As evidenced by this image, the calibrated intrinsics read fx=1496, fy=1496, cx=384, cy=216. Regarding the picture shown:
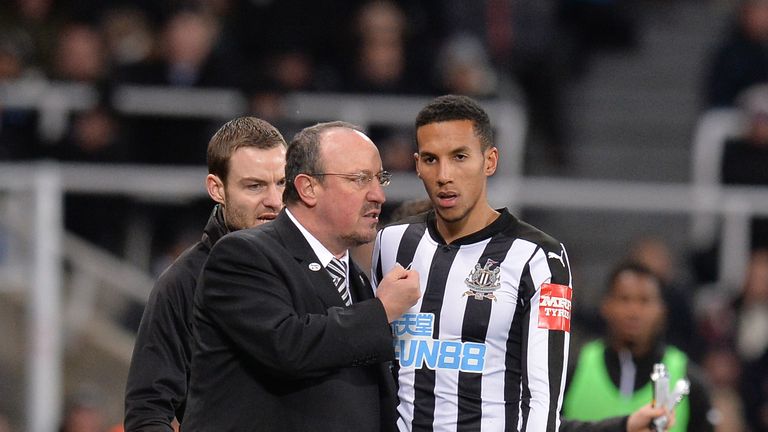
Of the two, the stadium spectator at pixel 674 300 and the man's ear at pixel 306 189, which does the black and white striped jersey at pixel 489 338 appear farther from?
the stadium spectator at pixel 674 300

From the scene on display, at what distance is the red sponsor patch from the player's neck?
315 mm

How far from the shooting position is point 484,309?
14.7 feet

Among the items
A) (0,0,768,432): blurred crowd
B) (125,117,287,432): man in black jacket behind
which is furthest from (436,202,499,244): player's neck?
(0,0,768,432): blurred crowd

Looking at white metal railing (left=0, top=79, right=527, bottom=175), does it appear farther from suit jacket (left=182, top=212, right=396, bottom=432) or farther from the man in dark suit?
suit jacket (left=182, top=212, right=396, bottom=432)

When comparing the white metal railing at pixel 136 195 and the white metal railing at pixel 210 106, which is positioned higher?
the white metal railing at pixel 210 106

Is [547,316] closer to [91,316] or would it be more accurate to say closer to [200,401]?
[200,401]

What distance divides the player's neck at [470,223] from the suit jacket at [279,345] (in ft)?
1.40

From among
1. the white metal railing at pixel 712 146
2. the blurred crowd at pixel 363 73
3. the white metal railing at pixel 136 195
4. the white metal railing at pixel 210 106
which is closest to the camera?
the white metal railing at pixel 136 195

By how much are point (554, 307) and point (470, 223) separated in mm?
399

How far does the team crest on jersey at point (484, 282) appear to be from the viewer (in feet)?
14.8

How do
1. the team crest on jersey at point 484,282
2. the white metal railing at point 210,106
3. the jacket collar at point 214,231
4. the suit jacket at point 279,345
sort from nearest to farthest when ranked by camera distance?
the suit jacket at point 279,345
the team crest on jersey at point 484,282
the jacket collar at point 214,231
the white metal railing at point 210,106

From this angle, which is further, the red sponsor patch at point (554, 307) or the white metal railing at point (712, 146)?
the white metal railing at point (712, 146)

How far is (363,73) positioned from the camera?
11141 mm

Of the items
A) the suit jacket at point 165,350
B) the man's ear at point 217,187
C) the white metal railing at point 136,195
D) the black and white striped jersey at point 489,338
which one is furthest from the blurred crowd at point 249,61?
the black and white striped jersey at point 489,338
